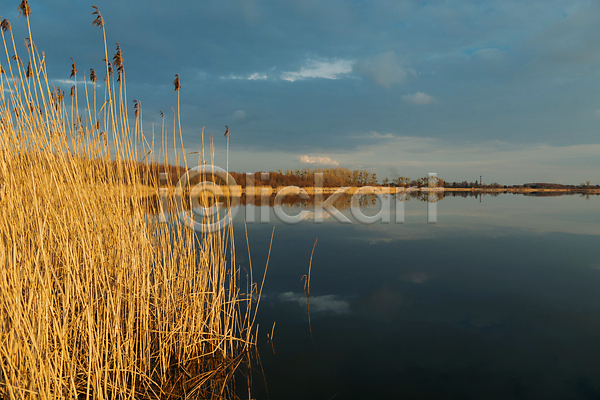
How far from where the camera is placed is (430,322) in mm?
4055

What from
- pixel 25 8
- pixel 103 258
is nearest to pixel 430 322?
pixel 103 258

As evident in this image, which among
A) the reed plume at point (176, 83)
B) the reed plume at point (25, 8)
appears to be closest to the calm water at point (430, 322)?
the reed plume at point (176, 83)

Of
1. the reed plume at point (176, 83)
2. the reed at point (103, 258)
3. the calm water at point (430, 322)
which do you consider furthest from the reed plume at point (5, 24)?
the calm water at point (430, 322)

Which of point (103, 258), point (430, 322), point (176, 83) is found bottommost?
point (430, 322)

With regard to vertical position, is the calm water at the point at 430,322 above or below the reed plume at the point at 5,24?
below

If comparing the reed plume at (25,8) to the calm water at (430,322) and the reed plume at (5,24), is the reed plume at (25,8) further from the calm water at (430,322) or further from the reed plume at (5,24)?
the calm water at (430,322)

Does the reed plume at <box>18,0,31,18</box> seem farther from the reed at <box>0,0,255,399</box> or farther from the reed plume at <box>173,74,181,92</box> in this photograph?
the reed plume at <box>173,74,181,92</box>

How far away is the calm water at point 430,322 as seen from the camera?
289cm

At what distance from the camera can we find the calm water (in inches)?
114

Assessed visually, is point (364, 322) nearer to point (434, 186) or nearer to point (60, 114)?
point (60, 114)

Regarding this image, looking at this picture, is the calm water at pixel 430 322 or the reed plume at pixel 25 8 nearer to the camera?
the reed plume at pixel 25 8

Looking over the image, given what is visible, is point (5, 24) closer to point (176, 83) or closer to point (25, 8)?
point (25, 8)

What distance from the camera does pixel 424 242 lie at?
8781 millimetres

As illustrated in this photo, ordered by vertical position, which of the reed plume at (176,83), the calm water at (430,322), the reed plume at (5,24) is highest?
the reed plume at (5,24)
